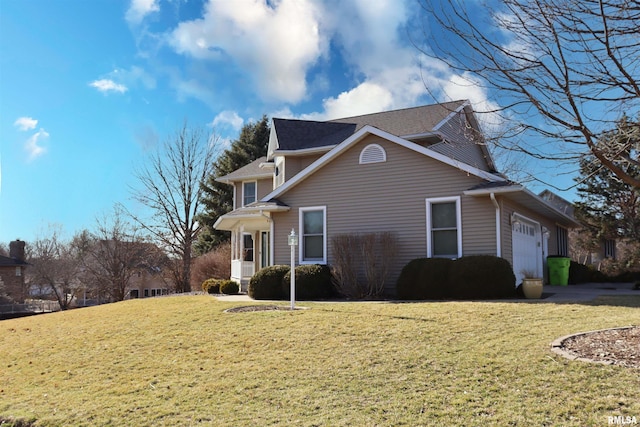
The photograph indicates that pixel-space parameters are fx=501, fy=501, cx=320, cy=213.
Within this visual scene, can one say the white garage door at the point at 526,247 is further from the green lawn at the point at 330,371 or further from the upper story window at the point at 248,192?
the upper story window at the point at 248,192

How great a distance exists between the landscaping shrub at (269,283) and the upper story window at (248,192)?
10089mm

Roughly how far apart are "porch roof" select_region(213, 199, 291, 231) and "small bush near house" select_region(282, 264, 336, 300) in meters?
2.42

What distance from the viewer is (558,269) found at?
20.0m

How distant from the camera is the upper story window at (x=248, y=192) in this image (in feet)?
81.9

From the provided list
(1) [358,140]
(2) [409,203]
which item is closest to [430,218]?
(2) [409,203]

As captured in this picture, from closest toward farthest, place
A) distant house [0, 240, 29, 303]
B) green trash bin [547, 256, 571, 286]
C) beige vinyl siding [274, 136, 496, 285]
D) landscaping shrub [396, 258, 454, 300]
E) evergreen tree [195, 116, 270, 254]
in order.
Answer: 1. landscaping shrub [396, 258, 454, 300]
2. beige vinyl siding [274, 136, 496, 285]
3. green trash bin [547, 256, 571, 286]
4. evergreen tree [195, 116, 270, 254]
5. distant house [0, 240, 29, 303]

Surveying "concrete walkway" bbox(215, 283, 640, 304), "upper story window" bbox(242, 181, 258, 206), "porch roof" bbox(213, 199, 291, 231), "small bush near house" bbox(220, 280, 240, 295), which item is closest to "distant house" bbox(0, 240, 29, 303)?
"upper story window" bbox(242, 181, 258, 206)

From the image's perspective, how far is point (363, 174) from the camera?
15.6 meters

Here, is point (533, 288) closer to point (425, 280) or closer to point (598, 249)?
point (425, 280)

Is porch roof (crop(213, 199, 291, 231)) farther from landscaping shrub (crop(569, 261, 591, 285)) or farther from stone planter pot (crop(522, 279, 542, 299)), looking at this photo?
landscaping shrub (crop(569, 261, 591, 285))

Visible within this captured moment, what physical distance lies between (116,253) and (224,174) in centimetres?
1161

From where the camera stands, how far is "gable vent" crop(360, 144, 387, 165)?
50.4 ft

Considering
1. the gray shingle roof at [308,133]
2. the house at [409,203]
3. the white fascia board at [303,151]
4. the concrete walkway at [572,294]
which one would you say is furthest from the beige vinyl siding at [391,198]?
the gray shingle roof at [308,133]

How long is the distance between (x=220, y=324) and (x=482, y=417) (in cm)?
646
